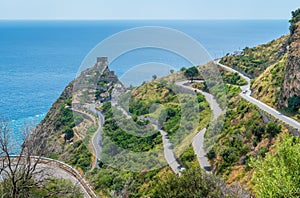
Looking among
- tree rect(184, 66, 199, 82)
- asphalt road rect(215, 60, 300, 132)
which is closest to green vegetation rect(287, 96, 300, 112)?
asphalt road rect(215, 60, 300, 132)

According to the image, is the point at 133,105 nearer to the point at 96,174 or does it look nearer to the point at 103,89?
the point at 103,89

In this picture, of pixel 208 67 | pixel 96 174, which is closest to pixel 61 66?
pixel 208 67

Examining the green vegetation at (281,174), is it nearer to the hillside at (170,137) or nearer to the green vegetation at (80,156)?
the hillside at (170,137)

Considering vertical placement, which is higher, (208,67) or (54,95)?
(208,67)

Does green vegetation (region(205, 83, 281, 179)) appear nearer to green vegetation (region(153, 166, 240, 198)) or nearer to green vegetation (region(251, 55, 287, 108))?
green vegetation (region(251, 55, 287, 108))

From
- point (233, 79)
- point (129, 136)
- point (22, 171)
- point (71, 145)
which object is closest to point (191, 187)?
point (22, 171)

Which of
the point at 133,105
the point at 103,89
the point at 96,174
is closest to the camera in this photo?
the point at 96,174

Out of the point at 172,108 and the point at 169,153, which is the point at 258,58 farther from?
the point at 169,153
